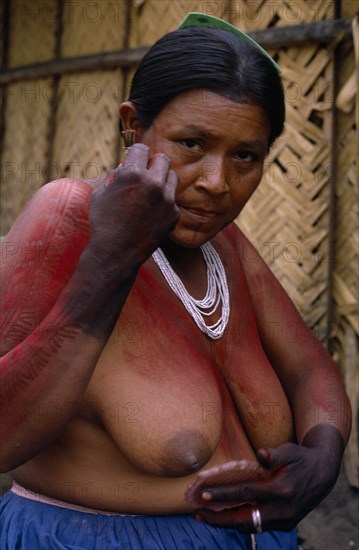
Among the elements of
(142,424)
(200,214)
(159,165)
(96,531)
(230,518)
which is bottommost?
(96,531)

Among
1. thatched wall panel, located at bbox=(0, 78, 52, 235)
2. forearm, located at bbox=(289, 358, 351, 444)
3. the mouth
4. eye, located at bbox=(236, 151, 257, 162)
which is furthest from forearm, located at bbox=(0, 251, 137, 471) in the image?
Answer: thatched wall panel, located at bbox=(0, 78, 52, 235)

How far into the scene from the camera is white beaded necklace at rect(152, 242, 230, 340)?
204cm

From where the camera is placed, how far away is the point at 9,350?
1604 mm

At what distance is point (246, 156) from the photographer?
6.48ft

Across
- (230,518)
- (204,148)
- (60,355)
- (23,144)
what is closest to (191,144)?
(204,148)

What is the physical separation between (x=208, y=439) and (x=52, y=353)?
51 cm

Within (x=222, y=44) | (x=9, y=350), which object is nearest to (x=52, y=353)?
(x=9, y=350)

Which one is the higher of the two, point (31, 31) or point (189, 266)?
point (189, 266)

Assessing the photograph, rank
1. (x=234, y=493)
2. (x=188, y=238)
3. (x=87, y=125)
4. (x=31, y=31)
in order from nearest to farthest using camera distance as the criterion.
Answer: (x=234, y=493) → (x=188, y=238) → (x=87, y=125) → (x=31, y=31)

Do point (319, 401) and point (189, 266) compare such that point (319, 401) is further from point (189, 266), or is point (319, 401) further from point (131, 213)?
point (131, 213)

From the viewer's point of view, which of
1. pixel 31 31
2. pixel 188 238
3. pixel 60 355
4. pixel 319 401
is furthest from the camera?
pixel 31 31

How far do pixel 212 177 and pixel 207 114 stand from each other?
155mm

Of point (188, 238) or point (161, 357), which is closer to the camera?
point (161, 357)

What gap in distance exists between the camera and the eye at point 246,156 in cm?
195
